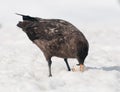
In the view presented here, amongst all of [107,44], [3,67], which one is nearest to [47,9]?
[107,44]

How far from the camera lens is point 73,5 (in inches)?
950

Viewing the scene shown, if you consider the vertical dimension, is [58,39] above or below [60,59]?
above

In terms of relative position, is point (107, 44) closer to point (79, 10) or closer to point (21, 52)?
point (21, 52)

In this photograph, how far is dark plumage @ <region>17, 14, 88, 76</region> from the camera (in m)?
10.0

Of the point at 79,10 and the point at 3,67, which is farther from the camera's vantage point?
the point at 79,10

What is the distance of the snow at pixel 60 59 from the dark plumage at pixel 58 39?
17.2 inches

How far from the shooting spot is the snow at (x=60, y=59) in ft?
31.3

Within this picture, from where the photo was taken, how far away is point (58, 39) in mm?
10164

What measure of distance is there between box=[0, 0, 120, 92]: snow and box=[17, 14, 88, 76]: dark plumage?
0.44 m

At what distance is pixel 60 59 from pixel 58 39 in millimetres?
2386

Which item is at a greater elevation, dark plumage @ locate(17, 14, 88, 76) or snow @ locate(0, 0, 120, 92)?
dark plumage @ locate(17, 14, 88, 76)

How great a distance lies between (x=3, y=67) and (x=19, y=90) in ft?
7.79

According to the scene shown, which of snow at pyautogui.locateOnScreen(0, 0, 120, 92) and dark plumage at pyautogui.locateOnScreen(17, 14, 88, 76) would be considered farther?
dark plumage at pyautogui.locateOnScreen(17, 14, 88, 76)

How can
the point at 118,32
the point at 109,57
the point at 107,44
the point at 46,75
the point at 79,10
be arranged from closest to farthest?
the point at 46,75, the point at 109,57, the point at 107,44, the point at 118,32, the point at 79,10
